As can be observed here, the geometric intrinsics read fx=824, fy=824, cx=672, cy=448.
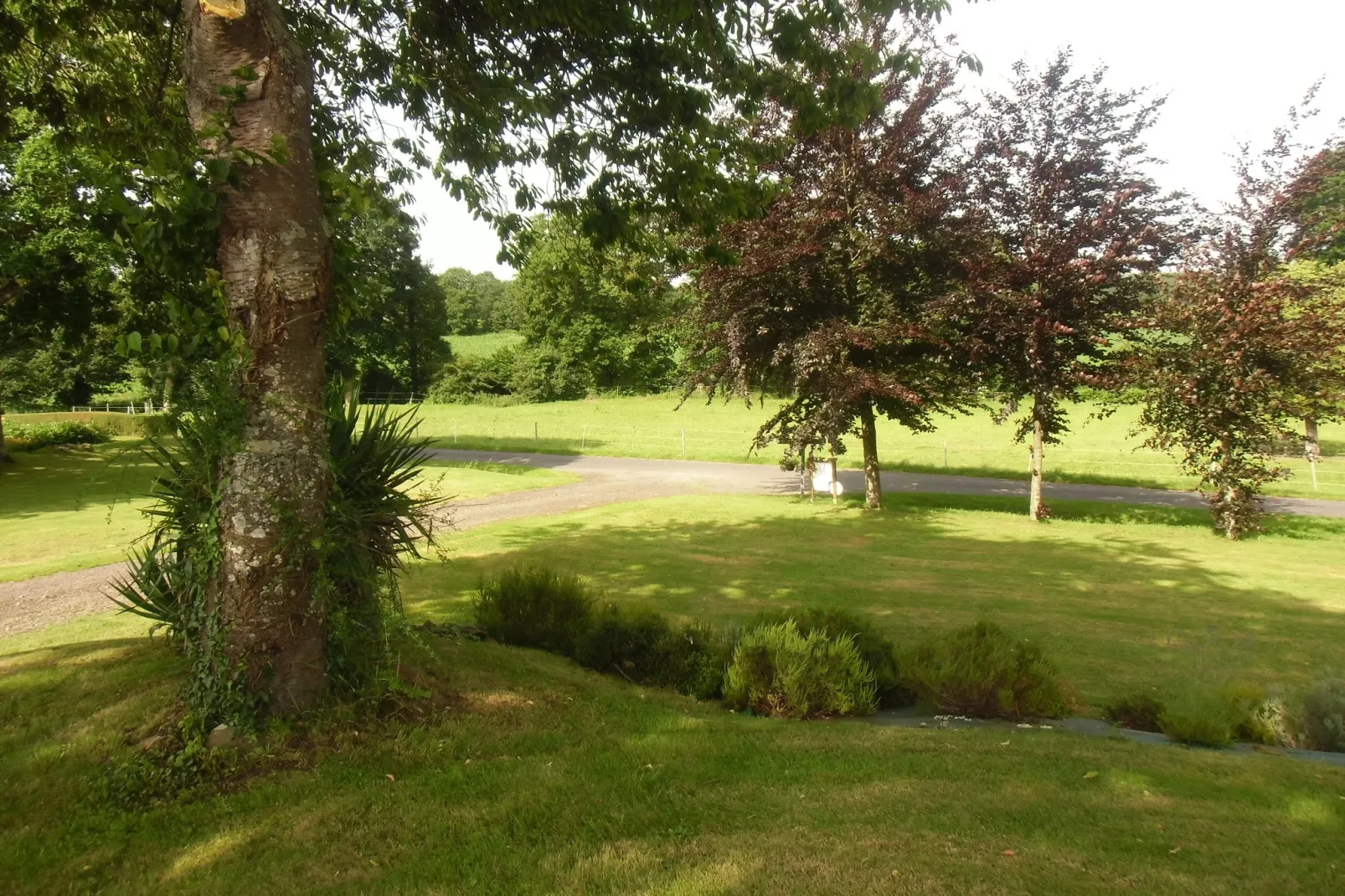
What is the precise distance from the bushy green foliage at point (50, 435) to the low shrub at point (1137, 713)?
3349 centimetres

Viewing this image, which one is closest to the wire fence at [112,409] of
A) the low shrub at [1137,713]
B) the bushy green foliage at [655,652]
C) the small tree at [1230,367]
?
the bushy green foliage at [655,652]

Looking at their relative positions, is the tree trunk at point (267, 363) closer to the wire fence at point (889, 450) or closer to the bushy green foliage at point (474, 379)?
the wire fence at point (889, 450)

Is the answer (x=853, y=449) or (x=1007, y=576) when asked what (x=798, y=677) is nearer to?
(x=1007, y=576)

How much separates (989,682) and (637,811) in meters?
3.25

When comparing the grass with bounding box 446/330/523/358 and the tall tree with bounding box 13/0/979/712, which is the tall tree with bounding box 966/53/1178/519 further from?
the grass with bounding box 446/330/523/358

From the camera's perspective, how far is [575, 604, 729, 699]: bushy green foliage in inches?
256

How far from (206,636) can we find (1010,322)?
47.3 ft

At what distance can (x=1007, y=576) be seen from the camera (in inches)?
437

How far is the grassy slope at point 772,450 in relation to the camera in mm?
24922

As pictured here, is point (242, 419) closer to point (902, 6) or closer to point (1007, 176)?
point (902, 6)

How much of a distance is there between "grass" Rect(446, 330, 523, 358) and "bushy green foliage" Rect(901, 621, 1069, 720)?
56.2 meters

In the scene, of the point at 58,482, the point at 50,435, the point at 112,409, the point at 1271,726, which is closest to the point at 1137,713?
the point at 1271,726

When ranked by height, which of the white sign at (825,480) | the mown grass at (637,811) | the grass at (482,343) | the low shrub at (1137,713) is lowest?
the low shrub at (1137,713)

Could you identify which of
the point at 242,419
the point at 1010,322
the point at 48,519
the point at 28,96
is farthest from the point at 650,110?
the point at 48,519
